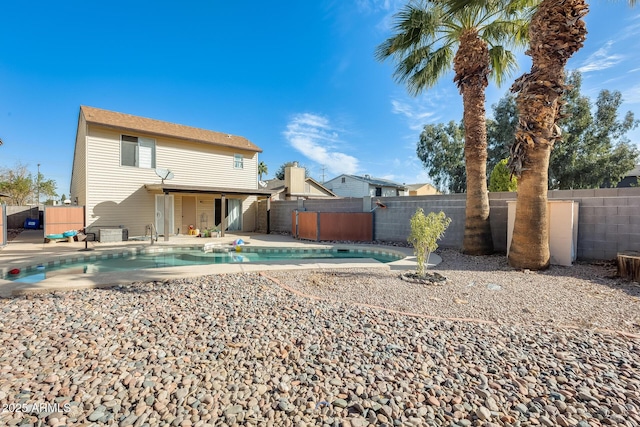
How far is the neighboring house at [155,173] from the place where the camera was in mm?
13016

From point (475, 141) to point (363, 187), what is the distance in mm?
23432

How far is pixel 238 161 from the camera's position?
1770 cm

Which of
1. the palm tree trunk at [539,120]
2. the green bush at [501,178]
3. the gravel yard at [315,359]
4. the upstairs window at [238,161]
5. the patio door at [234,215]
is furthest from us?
the patio door at [234,215]

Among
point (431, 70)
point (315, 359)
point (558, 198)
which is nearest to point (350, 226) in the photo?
point (431, 70)

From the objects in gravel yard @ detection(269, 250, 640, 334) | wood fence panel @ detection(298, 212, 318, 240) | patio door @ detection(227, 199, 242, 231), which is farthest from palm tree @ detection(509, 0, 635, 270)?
patio door @ detection(227, 199, 242, 231)

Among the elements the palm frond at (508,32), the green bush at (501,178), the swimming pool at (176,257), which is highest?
the palm frond at (508,32)

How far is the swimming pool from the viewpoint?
7855mm

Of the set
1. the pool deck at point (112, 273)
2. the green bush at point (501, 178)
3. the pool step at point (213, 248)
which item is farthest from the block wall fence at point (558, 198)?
the pool step at point (213, 248)

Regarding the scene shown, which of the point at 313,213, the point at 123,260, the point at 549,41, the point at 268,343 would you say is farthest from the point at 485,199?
the point at 123,260

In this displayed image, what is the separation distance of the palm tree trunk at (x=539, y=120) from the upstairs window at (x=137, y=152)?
1537 centimetres

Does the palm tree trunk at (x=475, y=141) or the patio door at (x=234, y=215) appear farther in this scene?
the patio door at (x=234, y=215)

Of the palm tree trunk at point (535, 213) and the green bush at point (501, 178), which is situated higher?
the green bush at point (501, 178)

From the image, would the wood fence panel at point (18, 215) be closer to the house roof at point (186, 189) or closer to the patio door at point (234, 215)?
the house roof at point (186, 189)

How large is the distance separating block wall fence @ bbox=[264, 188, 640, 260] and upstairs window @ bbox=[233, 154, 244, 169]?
6.07 m
